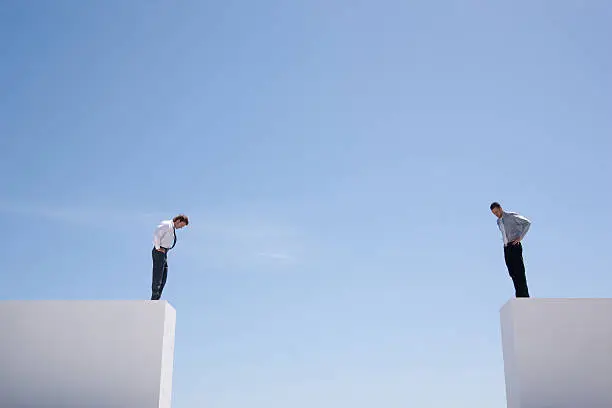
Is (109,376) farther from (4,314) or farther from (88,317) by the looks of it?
(4,314)

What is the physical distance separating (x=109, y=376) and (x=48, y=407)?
102cm

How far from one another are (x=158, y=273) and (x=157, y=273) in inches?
0.6

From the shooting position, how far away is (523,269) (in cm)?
1038

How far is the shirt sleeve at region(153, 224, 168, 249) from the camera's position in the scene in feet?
34.7

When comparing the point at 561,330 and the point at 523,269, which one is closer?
the point at 561,330

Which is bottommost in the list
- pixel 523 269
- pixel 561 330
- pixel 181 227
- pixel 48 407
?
pixel 48 407

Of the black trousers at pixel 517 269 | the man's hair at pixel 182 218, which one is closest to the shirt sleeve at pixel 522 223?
the black trousers at pixel 517 269

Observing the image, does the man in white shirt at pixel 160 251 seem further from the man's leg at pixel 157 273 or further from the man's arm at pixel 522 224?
the man's arm at pixel 522 224

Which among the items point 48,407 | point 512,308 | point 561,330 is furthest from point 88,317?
point 561,330

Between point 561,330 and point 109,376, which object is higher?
point 561,330

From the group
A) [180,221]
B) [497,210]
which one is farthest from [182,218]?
Answer: [497,210]

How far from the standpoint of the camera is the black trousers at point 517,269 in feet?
33.9

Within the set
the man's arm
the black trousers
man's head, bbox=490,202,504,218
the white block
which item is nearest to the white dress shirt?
the white block

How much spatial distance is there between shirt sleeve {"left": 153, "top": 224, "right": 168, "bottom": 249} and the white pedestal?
5.48 metres
